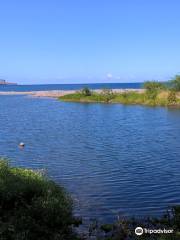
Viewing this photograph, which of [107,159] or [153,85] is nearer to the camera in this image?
[107,159]

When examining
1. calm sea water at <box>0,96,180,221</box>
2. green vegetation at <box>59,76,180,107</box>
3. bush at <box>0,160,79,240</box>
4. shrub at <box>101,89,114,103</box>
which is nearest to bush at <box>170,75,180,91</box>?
green vegetation at <box>59,76,180,107</box>

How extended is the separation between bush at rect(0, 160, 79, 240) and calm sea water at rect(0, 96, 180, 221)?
197 centimetres

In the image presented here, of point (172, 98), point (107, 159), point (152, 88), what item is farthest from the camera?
point (152, 88)

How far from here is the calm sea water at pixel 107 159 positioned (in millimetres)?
20234

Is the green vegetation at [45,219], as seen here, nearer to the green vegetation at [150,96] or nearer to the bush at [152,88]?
the green vegetation at [150,96]

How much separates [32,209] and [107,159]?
16364mm

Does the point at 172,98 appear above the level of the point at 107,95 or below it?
below

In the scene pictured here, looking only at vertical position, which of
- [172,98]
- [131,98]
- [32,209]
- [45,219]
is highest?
[172,98]

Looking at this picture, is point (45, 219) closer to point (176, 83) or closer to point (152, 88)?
point (176, 83)

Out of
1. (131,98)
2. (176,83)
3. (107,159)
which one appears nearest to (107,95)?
(131,98)

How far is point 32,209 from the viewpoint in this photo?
1513cm

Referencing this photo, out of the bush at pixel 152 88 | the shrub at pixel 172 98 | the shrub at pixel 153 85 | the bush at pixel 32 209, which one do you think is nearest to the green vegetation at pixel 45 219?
the bush at pixel 32 209

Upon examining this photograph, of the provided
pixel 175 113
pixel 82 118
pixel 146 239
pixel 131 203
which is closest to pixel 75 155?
pixel 131 203

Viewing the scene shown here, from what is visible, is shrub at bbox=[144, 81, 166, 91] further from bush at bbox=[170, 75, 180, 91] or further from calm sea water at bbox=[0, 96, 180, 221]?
calm sea water at bbox=[0, 96, 180, 221]
